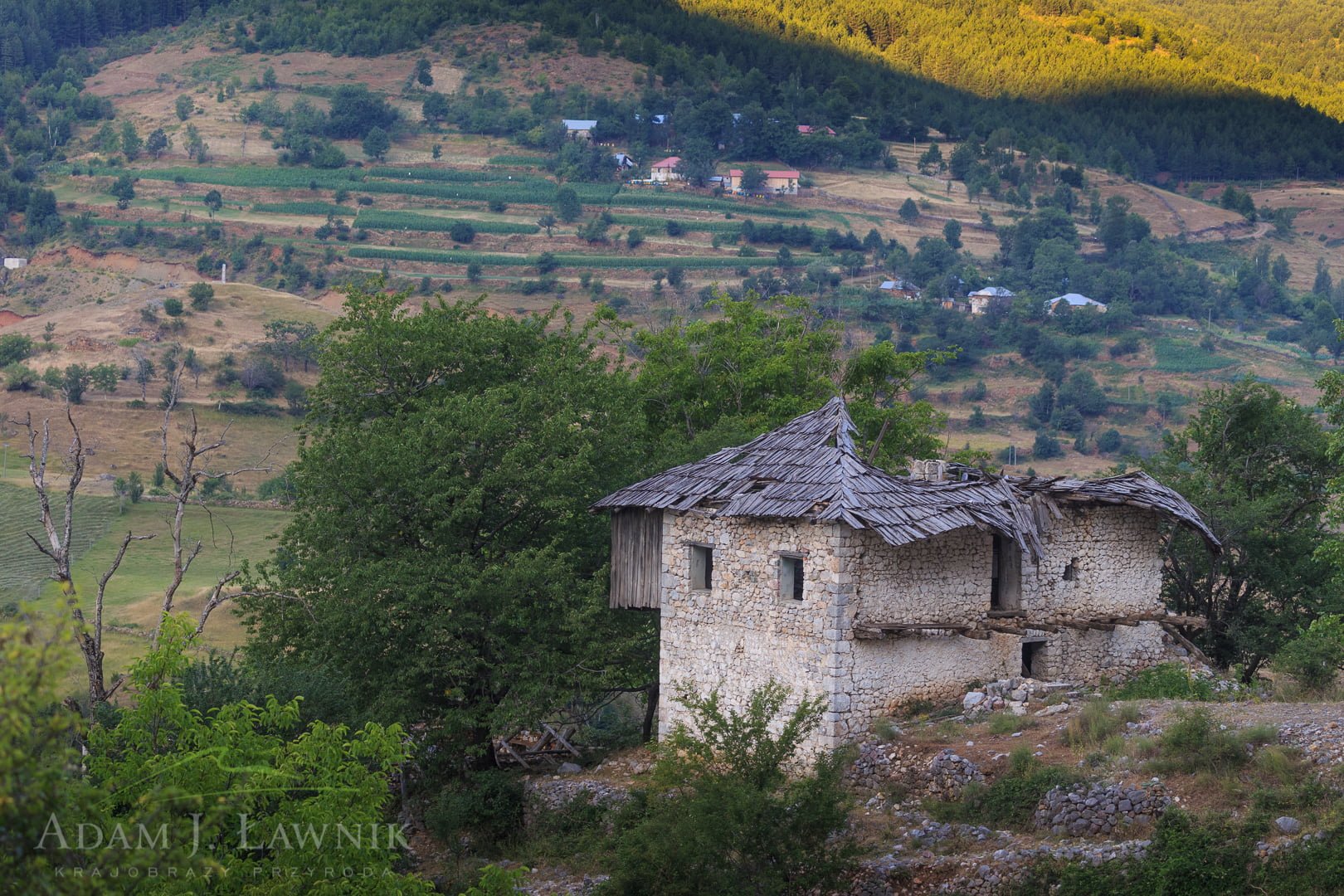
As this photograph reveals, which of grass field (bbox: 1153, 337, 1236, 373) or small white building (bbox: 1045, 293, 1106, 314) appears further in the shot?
small white building (bbox: 1045, 293, 1106, 314)

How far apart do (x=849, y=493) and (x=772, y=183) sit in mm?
129829

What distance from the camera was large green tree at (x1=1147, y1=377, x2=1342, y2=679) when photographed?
26828 mm

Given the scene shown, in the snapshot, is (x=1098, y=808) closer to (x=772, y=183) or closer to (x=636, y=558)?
(x=636, y=558)

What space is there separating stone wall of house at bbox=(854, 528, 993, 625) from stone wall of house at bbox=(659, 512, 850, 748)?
450 millimetres

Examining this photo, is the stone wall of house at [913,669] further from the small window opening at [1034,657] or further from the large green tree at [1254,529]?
the large green tree at [1254,529]

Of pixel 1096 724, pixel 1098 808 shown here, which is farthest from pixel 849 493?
pixel 1098 808

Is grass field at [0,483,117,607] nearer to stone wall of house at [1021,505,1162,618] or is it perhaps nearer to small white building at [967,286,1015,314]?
stone wall of house at [1021,505,1162,618]

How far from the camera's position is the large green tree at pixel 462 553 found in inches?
826

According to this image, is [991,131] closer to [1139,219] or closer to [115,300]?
[1139,219]

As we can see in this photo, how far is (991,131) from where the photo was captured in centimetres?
16200

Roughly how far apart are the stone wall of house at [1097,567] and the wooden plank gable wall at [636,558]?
16.2ft

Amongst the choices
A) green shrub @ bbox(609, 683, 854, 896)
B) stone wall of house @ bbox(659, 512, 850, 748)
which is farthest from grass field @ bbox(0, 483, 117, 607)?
green shrub @ bbox(609, 683, 854, 896)

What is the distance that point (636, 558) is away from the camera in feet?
65.3

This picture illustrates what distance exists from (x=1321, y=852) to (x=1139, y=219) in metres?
135
